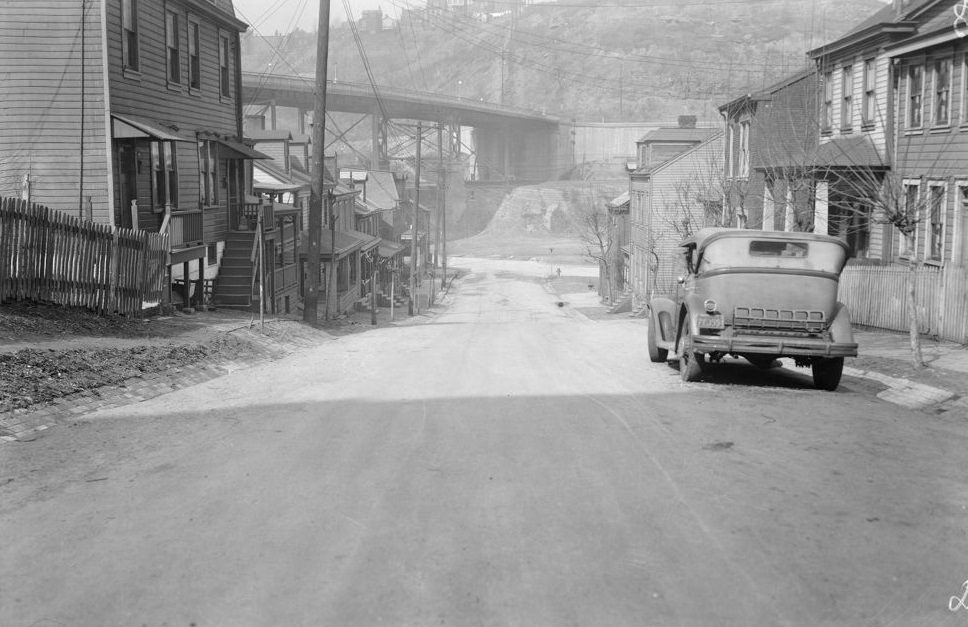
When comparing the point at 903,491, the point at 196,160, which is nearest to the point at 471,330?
the point at 196,160

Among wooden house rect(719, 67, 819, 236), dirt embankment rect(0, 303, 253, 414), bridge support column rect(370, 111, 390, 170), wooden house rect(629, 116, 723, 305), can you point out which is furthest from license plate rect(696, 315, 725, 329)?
bridge support column rect(370, 111, 390, 170)

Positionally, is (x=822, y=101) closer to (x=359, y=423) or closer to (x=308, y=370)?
(x=308, y=370)

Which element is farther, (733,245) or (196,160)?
(196,160)

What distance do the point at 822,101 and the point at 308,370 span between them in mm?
23054

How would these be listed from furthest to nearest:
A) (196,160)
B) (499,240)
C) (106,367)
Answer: (499,240), (196,160), (106,367)

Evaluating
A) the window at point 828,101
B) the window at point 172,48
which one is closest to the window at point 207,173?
the window at point 172,48

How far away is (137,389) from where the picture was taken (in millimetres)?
13445

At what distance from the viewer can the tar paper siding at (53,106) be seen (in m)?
22.4

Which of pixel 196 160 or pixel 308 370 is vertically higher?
pixel 196 160

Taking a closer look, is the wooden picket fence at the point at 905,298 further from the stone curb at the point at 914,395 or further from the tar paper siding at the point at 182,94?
the tar paper siding at the point at 182,94

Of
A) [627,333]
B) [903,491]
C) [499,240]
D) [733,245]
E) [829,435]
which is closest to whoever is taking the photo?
[903,491]

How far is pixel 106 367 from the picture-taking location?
1369 centimetres

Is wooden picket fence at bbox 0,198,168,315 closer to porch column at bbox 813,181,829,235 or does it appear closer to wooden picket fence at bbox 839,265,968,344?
wooden picket fence at bbox 839,265,968,344

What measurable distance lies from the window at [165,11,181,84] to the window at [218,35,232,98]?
400 cm
